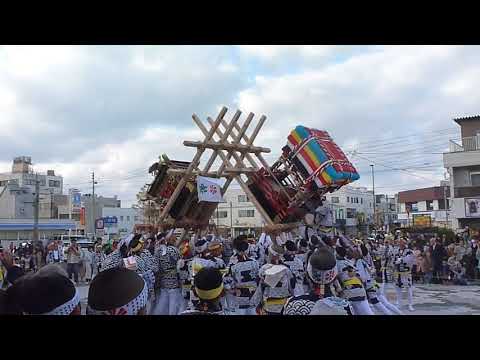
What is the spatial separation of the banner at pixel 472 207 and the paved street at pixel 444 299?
799 cm

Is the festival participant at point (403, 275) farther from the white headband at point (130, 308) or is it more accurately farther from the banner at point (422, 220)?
the banner at point (422, 220)

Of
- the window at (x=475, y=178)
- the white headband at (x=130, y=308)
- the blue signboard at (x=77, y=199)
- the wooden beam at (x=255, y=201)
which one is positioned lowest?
the white headband at (x=130, y=308)

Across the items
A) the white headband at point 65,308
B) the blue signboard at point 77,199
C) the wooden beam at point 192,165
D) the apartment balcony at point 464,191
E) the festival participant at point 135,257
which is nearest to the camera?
the white headband at point 65,308

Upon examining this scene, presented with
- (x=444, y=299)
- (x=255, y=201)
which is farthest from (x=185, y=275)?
(x=444, y=299)

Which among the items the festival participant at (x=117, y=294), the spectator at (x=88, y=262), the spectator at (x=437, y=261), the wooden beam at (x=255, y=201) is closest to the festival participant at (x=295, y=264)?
the wooden beam at (x=255, y=201)

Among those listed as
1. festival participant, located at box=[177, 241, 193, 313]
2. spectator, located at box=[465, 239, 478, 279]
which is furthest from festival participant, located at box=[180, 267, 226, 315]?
spectator, located at box=[465, 239, 478, 279]

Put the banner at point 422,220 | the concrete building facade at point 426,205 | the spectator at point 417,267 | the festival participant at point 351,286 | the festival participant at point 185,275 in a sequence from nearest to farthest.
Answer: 1. the festival participant at point 351,286
2. the festival participant at point 185,275
3. the spectator at point 417,267
4. the banner at point 422,220
5. the concrete building facade at point 426,205

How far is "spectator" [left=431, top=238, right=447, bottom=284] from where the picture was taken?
13156 millimetres

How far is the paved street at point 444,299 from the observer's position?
8178mm
